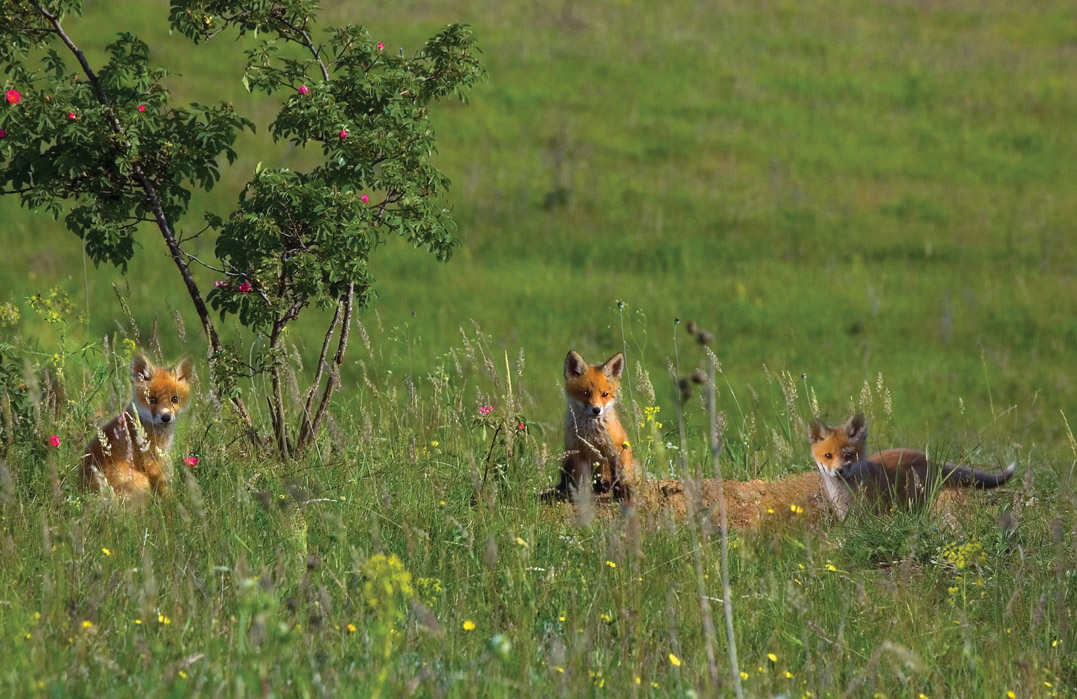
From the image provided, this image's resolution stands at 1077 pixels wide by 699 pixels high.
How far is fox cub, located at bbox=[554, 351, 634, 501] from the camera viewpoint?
22.7ft

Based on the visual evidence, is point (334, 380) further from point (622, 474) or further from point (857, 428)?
point (857, 428)

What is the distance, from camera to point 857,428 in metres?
6.72

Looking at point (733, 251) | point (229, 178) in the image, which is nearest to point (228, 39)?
point (229, 178)

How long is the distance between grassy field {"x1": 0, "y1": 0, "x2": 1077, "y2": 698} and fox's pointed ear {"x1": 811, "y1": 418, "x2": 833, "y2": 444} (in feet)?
0.50

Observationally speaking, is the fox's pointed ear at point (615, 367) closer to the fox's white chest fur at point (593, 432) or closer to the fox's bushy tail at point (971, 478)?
the fox's white chest fur at point (593, 432)

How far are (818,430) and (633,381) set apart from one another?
362 cm

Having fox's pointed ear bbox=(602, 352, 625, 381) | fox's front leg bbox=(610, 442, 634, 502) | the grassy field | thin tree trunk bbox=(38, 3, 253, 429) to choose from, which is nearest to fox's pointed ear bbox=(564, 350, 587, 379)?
fox's pointed ear bbox=(602, 352, 625, 381)

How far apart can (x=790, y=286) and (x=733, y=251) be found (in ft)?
4.22

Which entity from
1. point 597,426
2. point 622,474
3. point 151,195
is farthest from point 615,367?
point 151,195

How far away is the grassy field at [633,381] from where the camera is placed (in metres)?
4.46

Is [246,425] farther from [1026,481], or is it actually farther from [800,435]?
[1026,481]

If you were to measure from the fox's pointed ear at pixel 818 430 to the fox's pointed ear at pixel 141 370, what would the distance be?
3.70 m

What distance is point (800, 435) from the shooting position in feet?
26.3

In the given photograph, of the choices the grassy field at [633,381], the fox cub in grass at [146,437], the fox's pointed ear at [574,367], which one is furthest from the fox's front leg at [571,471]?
the fox cub in grass at [146,437]
